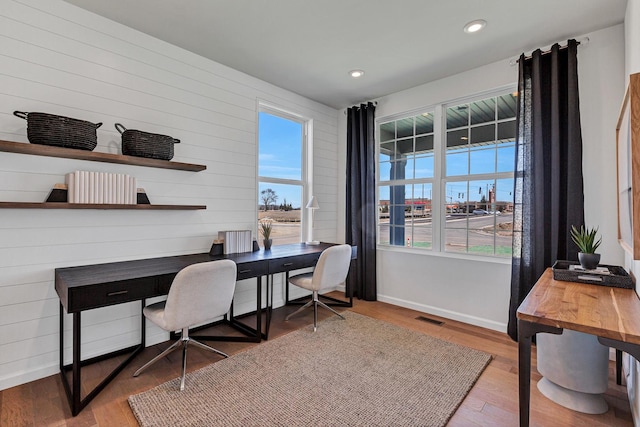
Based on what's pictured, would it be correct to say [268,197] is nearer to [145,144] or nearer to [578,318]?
[145,144]

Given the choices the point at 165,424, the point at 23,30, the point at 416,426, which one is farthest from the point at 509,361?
the point at 23,30

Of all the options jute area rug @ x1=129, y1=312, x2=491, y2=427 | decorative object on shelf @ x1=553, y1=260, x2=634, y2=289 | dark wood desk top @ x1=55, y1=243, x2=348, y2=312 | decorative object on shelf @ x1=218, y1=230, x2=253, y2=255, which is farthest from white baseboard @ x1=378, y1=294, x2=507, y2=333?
decorative object on shelf @ x1=218, y1=230, x2=253, y2=255

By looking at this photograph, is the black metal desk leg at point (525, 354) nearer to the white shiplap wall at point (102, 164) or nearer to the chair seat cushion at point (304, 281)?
the chair seat cushion at point (304, 281)

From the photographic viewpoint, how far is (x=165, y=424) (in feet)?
5.67

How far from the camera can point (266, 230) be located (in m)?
3.45

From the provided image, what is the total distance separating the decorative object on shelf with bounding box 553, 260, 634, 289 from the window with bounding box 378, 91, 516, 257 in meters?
1.05

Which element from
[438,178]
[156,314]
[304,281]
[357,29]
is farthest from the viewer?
[438,178]

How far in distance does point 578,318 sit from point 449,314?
2262mm

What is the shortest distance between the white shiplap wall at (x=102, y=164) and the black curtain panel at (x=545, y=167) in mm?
2631

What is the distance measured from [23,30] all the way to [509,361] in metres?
4.25

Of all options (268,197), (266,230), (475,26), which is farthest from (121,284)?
(475,26)

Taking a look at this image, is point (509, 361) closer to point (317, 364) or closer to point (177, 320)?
point (317, 364)

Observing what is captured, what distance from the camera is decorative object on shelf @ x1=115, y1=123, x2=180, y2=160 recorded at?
2.43 meters

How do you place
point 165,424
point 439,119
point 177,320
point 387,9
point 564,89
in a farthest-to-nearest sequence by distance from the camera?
point 439,119
point 564,89
point 387,9
point 177,320
point 165,424
